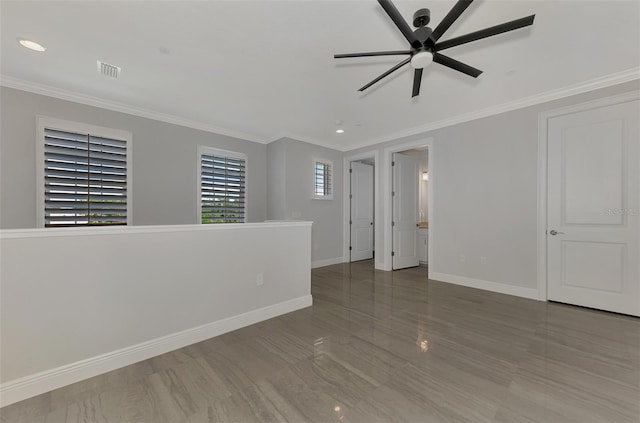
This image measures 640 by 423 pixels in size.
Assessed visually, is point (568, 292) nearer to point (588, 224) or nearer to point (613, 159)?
point (588, 224)

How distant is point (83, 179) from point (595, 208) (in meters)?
6.58

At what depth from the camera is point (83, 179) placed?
343cm

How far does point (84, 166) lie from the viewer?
346cm

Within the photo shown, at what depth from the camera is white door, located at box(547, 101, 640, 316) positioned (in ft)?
9.41

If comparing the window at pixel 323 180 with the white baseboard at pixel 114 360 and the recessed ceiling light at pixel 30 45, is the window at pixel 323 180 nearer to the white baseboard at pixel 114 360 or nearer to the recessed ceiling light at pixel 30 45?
the white baseboard at pixel 114 360

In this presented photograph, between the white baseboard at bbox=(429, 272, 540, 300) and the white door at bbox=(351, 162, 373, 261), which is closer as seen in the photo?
the white baseboard at bbox=(429, 272, 540, 300)

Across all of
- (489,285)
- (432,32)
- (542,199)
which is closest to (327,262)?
(489,285)

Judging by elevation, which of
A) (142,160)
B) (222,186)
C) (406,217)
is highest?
(142,160)

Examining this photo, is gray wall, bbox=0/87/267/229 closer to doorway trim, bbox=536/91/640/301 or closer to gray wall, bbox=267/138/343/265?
gray wall, bbox=267/138/343/265

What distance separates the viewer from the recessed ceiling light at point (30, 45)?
2367 mm

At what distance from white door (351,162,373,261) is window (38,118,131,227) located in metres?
4.45

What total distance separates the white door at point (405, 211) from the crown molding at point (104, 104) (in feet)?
10.9

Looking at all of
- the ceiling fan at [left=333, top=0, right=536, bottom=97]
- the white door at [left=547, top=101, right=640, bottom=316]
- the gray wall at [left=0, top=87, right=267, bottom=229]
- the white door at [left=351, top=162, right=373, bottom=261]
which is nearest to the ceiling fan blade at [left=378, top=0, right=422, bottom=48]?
the ceiling fan at [left=333, top=0, right=536, bottom=97]

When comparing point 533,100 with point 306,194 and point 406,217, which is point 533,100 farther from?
point 306,194
